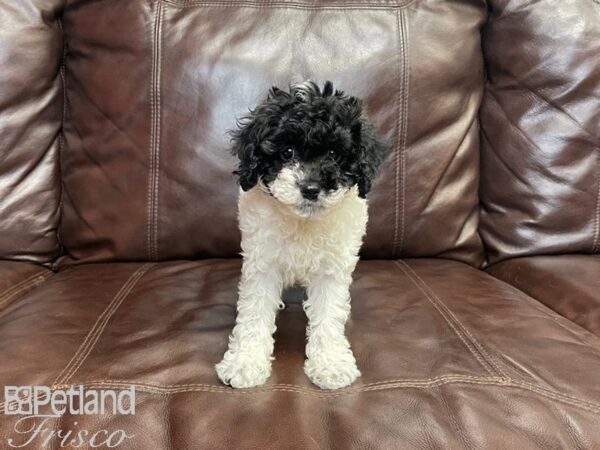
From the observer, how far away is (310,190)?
133 cm

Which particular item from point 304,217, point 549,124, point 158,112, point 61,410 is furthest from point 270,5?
point 61,410

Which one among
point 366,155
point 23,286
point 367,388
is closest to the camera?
point 367,388

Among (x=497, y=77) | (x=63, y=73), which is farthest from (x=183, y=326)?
(x=497, y=77)

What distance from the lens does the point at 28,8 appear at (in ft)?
Answer: 6.46

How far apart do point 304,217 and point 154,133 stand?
2.86 feet

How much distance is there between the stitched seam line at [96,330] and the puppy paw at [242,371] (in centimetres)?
34

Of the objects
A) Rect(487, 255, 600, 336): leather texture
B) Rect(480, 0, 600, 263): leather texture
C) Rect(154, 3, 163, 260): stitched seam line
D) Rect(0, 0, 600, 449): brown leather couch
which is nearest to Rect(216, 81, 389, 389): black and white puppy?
Rect(0, 0, 600, 449): brown leather couch

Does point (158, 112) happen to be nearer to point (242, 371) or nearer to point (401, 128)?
point (401, 128)

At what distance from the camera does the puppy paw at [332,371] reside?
132cm

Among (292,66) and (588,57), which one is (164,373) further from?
(588,57)

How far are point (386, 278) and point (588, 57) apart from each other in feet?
3.69

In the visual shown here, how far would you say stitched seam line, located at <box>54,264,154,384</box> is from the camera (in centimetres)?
132

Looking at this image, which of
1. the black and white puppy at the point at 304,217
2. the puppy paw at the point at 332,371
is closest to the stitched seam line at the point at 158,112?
the black and white puppy at the point at 304,217

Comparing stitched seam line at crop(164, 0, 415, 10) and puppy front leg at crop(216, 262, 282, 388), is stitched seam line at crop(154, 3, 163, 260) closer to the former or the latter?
stitched seam line at crop(164, 0, 415, 10)
